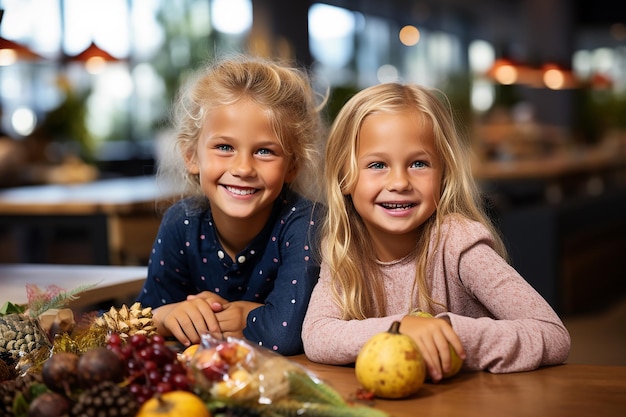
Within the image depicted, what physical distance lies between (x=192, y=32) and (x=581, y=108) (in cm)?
870

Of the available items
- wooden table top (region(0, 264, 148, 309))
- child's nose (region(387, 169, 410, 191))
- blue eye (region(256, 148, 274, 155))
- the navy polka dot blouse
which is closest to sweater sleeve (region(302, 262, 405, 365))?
the navy polka dot blouse

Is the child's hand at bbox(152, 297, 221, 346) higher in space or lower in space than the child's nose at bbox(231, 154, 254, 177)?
lower

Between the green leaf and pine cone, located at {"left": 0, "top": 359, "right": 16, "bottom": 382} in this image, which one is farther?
the green leaf

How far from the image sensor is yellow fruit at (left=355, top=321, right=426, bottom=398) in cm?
150

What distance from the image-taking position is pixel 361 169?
1989mm

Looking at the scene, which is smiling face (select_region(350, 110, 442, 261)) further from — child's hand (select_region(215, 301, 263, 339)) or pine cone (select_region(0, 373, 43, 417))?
pine cone (select_region(0, 373, 43, 417))

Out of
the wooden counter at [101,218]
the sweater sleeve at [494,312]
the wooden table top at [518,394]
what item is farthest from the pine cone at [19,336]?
the wooden counter at [101,218]

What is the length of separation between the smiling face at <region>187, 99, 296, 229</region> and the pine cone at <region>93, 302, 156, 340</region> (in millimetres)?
436

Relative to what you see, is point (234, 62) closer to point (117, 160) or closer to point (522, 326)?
point (522, 326)

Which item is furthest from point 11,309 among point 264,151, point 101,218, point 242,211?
point 101,218

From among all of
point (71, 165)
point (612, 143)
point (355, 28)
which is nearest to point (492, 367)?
point (71, 165)

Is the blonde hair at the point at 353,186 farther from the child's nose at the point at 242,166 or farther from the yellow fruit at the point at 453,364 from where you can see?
the yellow fruit at the point at 453,364

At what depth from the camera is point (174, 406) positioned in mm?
1273

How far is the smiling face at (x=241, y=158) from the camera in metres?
2.18
